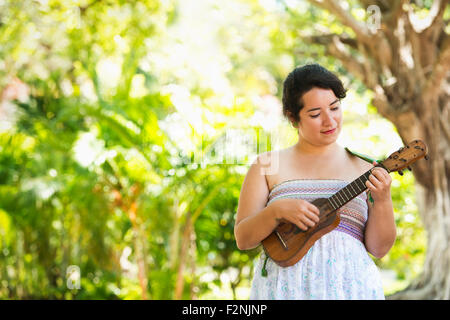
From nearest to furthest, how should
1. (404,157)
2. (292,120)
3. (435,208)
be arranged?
(404,157) < (292,120) < (435,208)

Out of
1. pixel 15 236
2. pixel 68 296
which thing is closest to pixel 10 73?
pixel 15 236

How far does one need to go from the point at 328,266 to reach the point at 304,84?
1.61ft

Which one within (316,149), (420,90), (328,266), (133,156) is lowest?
(328,266)

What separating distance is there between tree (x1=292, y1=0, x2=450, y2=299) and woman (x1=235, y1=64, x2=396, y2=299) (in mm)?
2700

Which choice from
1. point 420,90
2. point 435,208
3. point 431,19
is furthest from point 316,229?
point 431,19

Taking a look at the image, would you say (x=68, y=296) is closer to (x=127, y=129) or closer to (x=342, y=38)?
(x=127, y=129)

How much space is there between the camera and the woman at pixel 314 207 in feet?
4.19

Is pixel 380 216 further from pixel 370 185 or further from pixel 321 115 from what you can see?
pixel 321 115

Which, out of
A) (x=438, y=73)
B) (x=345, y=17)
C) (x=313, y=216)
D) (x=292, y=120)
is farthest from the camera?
(x=345, y=17)

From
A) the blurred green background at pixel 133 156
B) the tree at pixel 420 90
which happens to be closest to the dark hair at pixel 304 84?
the blurred green background at pixel 133 156

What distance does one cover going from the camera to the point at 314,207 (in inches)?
49.0

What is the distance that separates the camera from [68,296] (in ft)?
18.2

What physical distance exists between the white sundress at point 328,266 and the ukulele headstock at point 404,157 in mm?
114

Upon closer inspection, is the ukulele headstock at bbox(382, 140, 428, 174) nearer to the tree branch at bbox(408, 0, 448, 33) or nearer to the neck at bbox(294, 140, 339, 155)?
the neck at bbox(294, 140, 339, 155)
